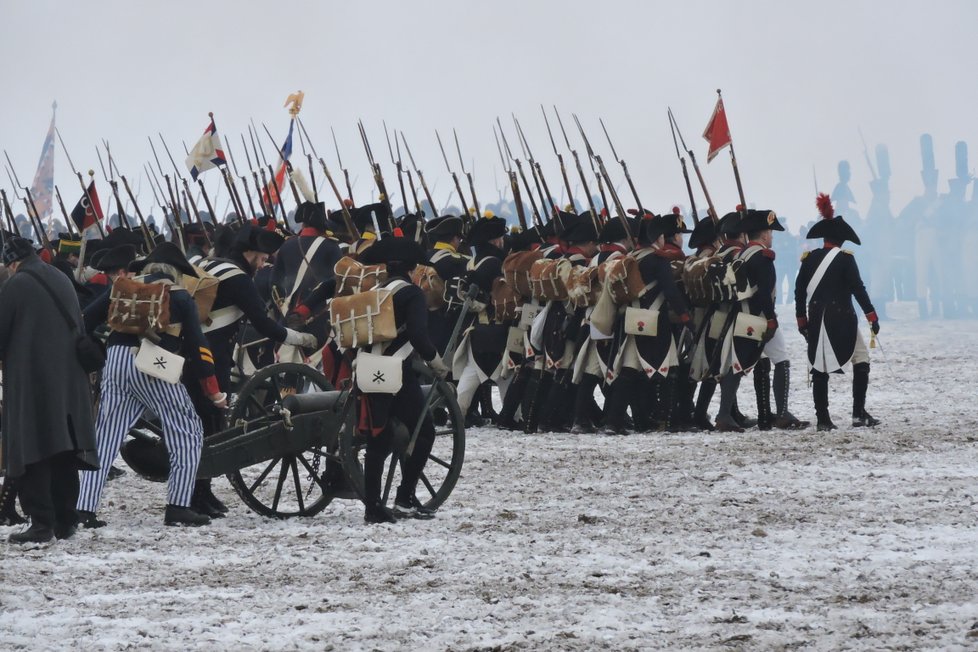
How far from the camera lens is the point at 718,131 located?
1329 centimetres

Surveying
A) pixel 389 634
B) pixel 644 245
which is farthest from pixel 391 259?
pixel 644 245

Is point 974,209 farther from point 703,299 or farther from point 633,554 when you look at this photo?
point 633,554

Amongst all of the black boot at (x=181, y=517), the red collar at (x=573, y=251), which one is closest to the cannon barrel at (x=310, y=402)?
the black boot at (x=181, y=517)

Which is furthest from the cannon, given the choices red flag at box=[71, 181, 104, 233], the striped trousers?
red flag at box=[71, 181, 104, 233]

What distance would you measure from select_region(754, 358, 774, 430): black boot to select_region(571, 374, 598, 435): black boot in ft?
3.97

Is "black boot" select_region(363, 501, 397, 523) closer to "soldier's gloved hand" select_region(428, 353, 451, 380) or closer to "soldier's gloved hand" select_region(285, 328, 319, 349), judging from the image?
"soldier's gloved hand" select_region(428, 353, 451, 380)

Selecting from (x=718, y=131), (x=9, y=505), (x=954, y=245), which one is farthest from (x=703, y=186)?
(x=954, y=245)

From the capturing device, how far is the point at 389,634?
527 cm

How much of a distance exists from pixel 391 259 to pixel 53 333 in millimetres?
1606

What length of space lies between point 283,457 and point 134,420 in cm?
74

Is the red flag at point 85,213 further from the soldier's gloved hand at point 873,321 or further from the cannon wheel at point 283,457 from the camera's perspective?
the soldier's gloved hand at point 873,321

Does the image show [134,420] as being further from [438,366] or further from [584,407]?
[584,407]

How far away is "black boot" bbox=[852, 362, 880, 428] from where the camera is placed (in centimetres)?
1126

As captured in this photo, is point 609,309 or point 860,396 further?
point 609,309
